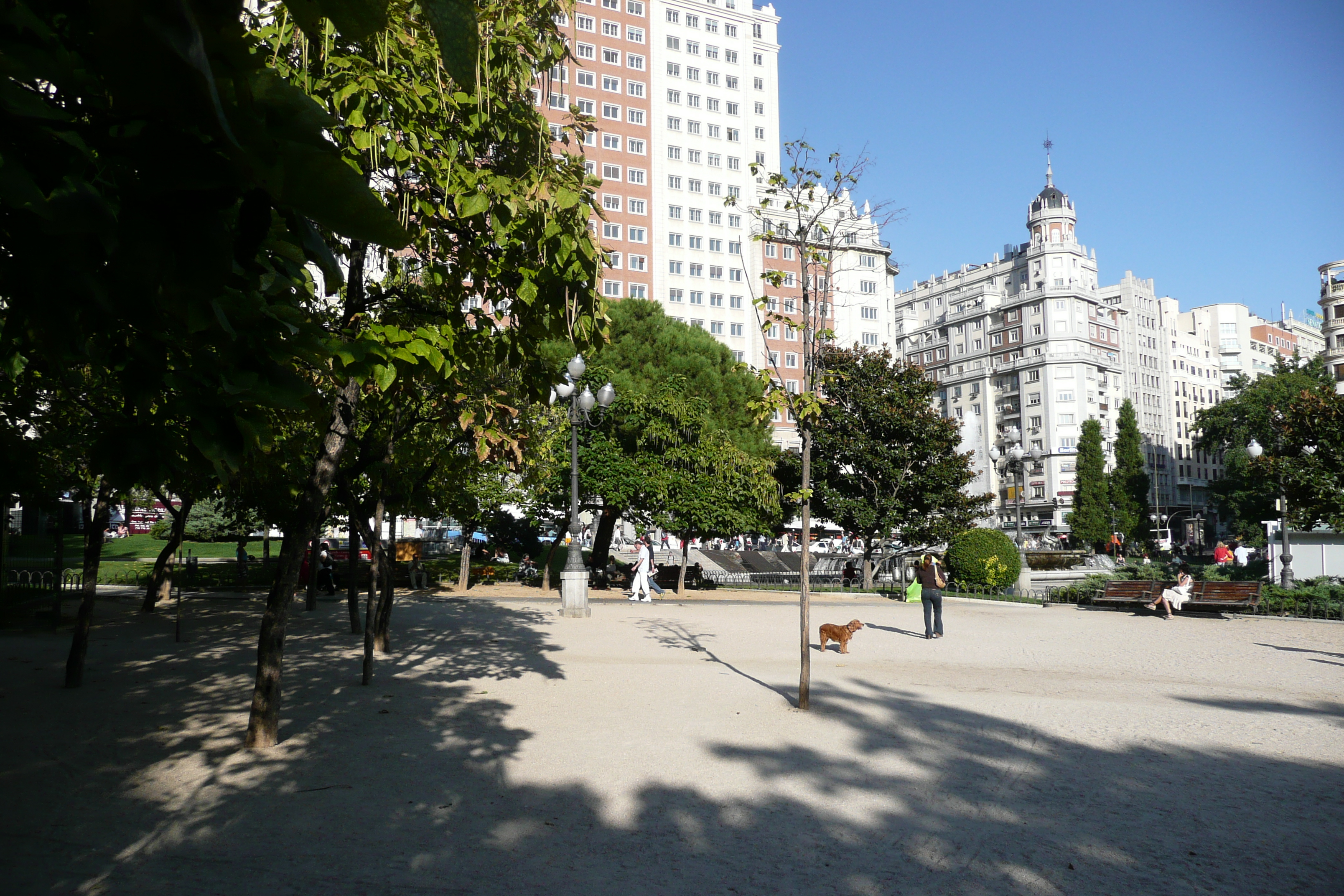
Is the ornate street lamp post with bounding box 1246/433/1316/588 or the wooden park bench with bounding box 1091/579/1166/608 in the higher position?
the ornate street lamp post with bounding box 1246/433/1316/588

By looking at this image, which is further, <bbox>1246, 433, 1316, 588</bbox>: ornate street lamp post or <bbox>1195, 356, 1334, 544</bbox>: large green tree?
<bbox>1195, 356, 1334, 544</bbox>: large green tree

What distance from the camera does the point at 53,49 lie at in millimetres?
1560

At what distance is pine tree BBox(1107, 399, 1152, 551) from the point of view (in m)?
83.9

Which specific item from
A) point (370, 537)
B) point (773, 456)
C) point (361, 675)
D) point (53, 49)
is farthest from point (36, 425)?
point (773, 456)

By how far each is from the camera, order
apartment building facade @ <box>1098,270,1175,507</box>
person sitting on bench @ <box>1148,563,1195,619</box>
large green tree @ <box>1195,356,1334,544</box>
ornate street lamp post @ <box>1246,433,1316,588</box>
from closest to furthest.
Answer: person sitting on bench @ <box>1148,563,1195,619</box>
ornate street lamp post @ <box>1246,433,1316,588</box>
large green tree @ <box>1195,356,1334,544</box>
apartment building facade @ <box>1098,270,1175,507</box>

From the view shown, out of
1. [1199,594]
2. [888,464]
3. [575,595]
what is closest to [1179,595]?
[1199,594]

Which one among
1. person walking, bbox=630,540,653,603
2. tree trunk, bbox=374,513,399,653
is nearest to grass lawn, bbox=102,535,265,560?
person walking, bbox=630,540,653,603

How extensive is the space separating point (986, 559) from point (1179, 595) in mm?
6784

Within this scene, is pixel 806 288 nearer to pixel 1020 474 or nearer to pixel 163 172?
pixel 163 172

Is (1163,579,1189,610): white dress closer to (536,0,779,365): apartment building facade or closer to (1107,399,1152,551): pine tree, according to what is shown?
(536,0,779,365): apartment building facade

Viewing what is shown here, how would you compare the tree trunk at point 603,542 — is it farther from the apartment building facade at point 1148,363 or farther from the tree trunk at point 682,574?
the apartment building facade at point 1148,363

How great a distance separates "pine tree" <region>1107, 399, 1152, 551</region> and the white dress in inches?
2662

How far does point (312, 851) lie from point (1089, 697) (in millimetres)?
9008

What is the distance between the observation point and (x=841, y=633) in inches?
593
